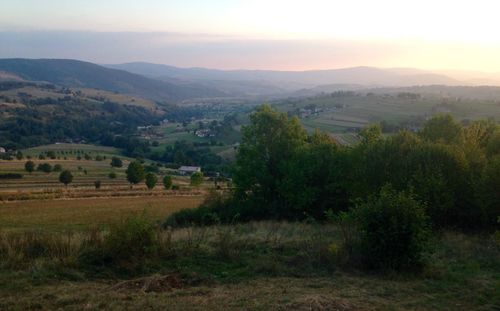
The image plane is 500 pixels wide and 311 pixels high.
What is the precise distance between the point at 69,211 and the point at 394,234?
3330cm

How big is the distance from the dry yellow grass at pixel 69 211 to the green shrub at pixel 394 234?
18.1 meters

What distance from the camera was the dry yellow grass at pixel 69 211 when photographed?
28.9m

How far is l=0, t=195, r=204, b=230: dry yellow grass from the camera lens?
28850 millimetres

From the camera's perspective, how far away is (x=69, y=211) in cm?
3766

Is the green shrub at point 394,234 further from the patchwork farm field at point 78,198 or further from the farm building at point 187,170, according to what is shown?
the farm building at point 187,170

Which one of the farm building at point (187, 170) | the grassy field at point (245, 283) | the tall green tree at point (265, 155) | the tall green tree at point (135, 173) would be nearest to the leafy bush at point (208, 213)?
the tall green tree at point (265, 155)

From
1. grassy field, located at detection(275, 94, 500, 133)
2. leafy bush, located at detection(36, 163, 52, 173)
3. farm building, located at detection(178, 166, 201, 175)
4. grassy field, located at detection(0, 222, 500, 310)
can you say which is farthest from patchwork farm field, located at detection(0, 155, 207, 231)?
grassy field, located at detection(275, 94, 500, 133)

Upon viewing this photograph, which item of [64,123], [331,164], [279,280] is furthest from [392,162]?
[64,123]

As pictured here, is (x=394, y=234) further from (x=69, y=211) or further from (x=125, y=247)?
(x=69, y=211)

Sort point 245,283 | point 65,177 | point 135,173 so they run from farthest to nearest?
point 135,173 → point 65,177 → point 245,283

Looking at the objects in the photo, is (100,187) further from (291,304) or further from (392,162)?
(291,304)

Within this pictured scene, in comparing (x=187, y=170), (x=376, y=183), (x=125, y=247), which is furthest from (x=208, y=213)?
(x=187, y=170)

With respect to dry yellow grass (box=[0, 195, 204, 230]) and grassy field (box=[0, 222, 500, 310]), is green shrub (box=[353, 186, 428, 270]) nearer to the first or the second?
grassy field (box=[0, 222, 500, 310])

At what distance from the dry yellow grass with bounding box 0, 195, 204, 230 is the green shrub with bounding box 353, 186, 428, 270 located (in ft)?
59.3
